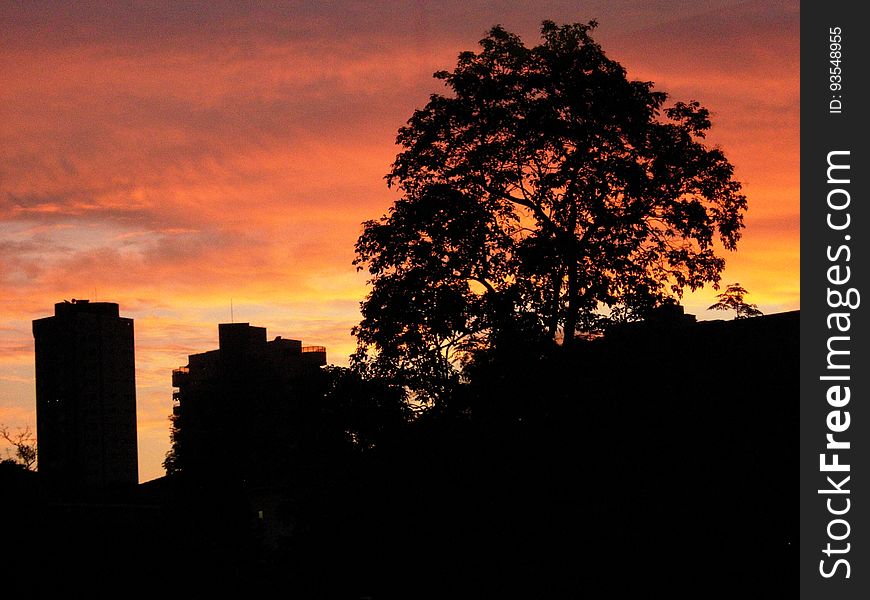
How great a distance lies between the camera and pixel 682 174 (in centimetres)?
3150

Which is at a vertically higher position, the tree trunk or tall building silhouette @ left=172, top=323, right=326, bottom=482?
the tree trunk

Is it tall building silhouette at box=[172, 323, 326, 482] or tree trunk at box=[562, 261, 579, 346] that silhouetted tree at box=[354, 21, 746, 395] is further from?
tall building silhouette at box=[172, 323, 326, 482]

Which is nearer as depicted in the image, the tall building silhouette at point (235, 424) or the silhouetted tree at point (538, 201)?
the silhouetted tree at point (538, 201)

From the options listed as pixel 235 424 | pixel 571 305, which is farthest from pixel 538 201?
pixel 235 424

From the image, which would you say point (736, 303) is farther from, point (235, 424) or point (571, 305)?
point (235, 424)

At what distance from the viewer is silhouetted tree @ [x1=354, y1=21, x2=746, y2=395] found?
29172mm

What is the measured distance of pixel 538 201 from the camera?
3069 centimetres

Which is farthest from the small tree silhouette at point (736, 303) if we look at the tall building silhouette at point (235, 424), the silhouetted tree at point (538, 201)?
the tall building silhouette at point (235, 424)

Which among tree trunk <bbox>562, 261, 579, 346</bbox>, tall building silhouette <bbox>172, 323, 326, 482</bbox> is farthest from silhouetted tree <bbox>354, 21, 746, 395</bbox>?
tall building silhouette <bbox>172, 323, 326, 482</bbox>

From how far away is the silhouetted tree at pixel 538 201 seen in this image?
29172 millimetres

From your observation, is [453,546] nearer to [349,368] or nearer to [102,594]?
[349,368]

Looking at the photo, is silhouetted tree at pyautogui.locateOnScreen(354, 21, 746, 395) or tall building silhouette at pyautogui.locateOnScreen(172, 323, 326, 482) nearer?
silhouetted tree at pyautogui.locateOnScreen(354, 21, 746, 395)

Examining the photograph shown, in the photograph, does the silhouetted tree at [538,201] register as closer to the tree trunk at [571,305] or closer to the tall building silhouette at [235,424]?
the tree trunk at [571,305]
